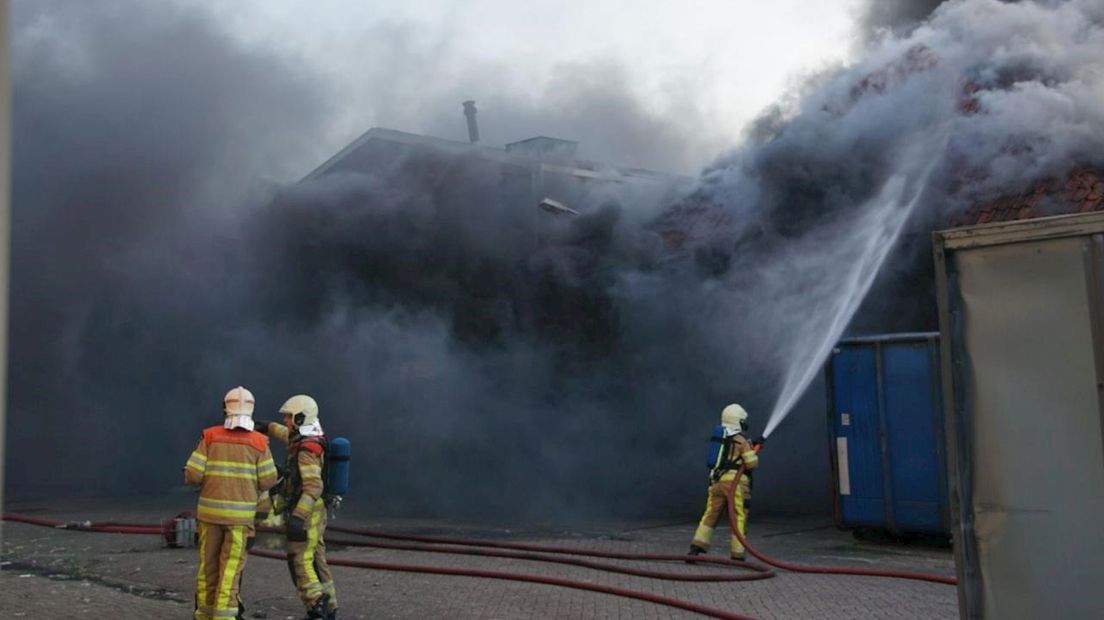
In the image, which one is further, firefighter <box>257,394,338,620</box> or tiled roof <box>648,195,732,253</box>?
tiled roof <box>648,195,732,253</box>

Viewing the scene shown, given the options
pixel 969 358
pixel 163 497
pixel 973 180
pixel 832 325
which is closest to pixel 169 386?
pixel 163 497

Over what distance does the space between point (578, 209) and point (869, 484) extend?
614 centimetres

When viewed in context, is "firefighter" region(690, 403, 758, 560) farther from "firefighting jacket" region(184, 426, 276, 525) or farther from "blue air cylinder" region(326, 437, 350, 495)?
"firefighting jacket" region(184, 426, 276, 525)

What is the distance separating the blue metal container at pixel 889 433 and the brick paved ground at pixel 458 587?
0.37m

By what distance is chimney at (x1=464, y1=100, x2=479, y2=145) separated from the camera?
2094 cm

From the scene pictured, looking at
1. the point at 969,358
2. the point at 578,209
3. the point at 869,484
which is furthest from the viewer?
the point at 578,209

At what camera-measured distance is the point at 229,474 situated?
6375 millimetres

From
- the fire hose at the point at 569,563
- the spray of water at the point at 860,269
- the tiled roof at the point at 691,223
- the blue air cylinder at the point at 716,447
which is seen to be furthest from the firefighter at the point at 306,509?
the tiled roof at the point at 691,223

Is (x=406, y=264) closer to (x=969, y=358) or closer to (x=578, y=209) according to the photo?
(x=578, y=209)

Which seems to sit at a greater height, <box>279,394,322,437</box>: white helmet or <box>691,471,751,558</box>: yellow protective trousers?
<box>279,394,322,437</box>: white helmet

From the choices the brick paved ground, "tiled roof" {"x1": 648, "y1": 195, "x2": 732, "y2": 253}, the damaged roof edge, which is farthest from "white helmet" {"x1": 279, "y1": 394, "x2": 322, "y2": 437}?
the damaged roof edge

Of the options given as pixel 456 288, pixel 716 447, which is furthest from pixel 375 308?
pixel 716 447

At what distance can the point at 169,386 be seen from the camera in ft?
57.6

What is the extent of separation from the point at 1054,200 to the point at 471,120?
1276cm
